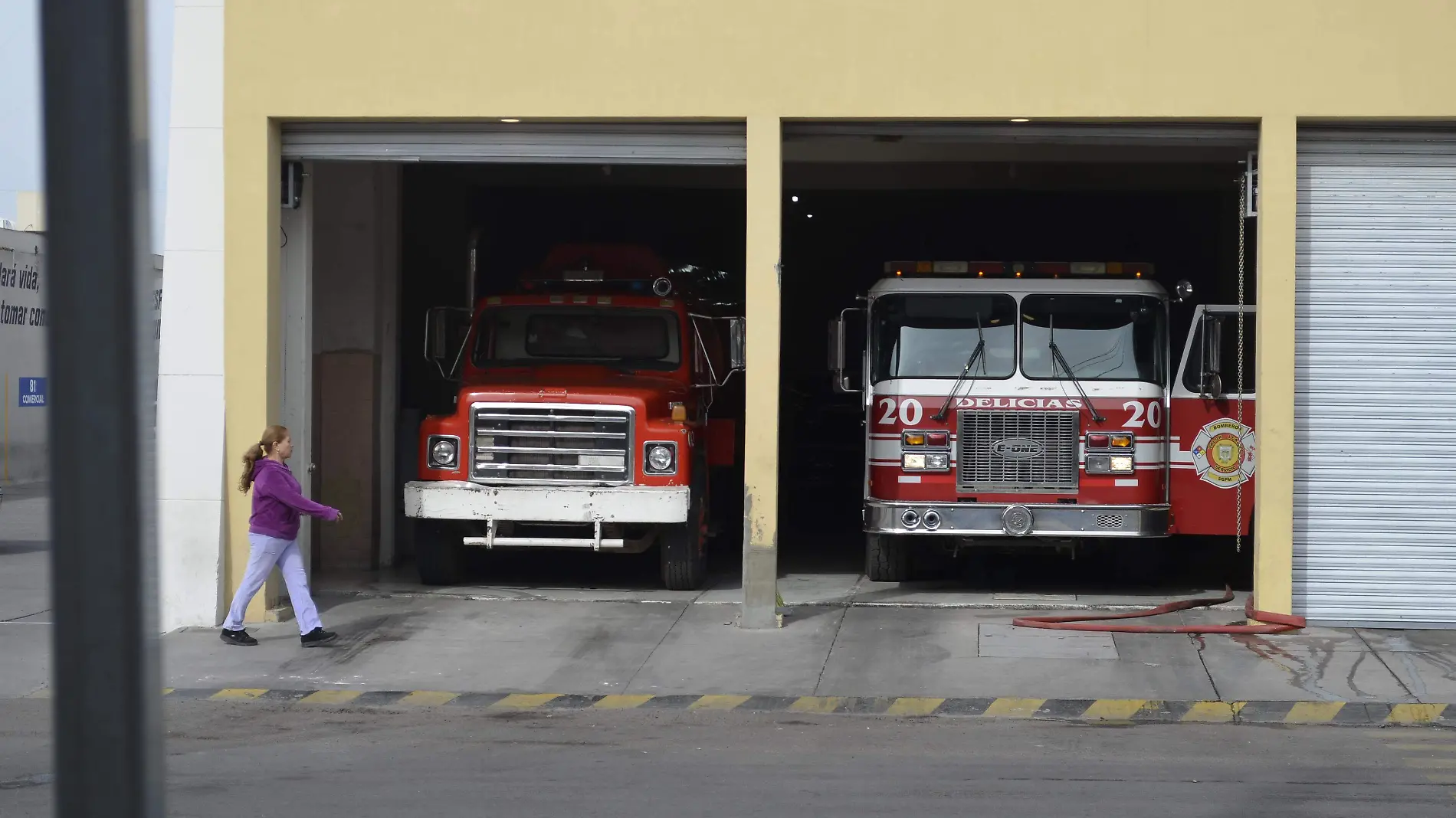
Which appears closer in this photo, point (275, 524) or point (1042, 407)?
point (275, 524)

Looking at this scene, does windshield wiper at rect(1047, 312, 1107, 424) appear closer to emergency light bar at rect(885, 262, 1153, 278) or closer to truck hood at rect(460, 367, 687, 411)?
emergency light bar at rect(885, 262, 1153, 278)

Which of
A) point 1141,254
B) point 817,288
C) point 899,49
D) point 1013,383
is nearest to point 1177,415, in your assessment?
point 1013,383

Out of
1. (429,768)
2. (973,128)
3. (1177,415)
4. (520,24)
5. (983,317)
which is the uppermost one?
(520,24)

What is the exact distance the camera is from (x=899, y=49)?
11.5 meters

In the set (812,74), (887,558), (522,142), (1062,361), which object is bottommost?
(887,558)

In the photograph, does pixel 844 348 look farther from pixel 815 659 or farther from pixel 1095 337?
pixel 815 659

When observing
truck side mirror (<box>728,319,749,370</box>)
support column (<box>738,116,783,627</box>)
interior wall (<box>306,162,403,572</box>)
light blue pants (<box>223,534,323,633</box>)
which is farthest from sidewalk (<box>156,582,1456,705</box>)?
interior wall (<box>306,162,403,572</box>)

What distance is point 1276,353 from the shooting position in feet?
37.4

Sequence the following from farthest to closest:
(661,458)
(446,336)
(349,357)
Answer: (349,357) → (446,336) → (661,458)

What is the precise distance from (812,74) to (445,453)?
441 centimetres

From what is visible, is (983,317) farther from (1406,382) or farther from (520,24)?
(520,24)

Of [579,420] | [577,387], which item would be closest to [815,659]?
[579,420]

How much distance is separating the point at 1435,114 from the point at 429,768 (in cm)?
845

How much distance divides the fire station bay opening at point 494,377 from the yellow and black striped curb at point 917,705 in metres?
3.01
